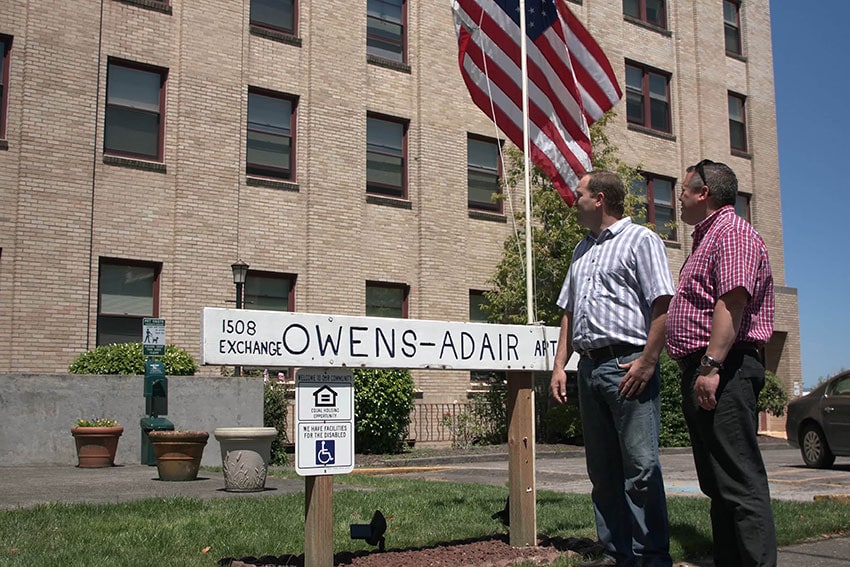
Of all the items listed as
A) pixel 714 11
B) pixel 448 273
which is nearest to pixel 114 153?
pixel 448 273

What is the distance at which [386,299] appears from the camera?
2112cm

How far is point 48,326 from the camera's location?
16438 mm

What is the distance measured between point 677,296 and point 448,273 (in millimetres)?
16733

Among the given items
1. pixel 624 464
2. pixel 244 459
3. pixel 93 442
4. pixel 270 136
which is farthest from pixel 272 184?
pixel 624 464

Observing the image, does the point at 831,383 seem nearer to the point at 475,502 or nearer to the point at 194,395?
the point at 475,502

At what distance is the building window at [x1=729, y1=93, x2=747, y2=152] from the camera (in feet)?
96.6

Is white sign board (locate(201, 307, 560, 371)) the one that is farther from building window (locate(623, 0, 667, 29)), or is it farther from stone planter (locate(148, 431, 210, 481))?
building window (locate(623, 0, 667, 29))

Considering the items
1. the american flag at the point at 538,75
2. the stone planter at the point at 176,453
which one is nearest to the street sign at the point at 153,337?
the stone planter at the point at 176,453

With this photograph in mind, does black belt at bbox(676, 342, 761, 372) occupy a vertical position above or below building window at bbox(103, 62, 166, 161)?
below

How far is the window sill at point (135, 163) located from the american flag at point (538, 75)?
35.4ft

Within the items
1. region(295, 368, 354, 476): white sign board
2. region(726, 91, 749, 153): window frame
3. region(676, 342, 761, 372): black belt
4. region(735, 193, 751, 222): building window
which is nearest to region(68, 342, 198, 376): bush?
region(295, 368, 354, 476): white sign board

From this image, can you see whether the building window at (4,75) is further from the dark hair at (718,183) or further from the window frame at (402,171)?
the dark hair at (718,183)

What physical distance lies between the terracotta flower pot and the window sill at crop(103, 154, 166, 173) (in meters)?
5.73

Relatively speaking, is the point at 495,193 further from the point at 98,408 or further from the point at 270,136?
the point at 98,408
